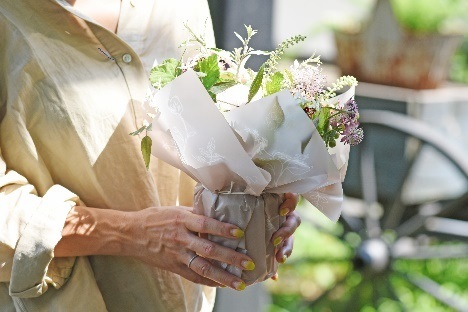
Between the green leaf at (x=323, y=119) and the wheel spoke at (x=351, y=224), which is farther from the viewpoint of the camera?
the wheel spoke at (x=351, y=224)

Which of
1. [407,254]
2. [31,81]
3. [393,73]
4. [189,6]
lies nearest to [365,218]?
[407,254]

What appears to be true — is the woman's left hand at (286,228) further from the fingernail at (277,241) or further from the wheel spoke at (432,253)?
the wheel spoke at (432,253)

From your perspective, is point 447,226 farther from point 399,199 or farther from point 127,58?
point 127,58

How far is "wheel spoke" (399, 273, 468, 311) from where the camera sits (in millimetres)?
4383

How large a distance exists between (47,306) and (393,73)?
349 centimetres

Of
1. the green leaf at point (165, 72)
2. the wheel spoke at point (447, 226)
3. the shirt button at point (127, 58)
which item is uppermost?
the green leaf at point (165, 72)

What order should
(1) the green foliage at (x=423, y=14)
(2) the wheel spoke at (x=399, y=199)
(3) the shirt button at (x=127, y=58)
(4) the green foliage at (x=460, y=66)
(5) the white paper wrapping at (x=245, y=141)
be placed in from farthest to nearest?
1. (4) the green foliage at (x=460, y=66)
2. (1) the green foliage at (x=423, y=14)
3. (2) the wheel spoke at (x=399, y=199)
4. (3) the shirt button at (x=127, y=58)
5. (5) the white paper wrapping at (x=245, y=141)

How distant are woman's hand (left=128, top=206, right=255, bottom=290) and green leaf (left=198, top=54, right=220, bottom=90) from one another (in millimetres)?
241

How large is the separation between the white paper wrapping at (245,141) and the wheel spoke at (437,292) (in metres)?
2.68

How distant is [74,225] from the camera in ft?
5.91

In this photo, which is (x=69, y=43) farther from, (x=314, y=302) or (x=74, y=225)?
(x=314, y=302)

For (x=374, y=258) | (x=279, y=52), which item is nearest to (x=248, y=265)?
(x=279, y=52)

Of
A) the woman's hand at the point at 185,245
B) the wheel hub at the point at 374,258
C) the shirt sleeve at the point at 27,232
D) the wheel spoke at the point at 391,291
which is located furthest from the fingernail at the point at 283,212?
the wheel spoke at the point at 391,291

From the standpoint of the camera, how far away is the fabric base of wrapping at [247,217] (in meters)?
1.75
